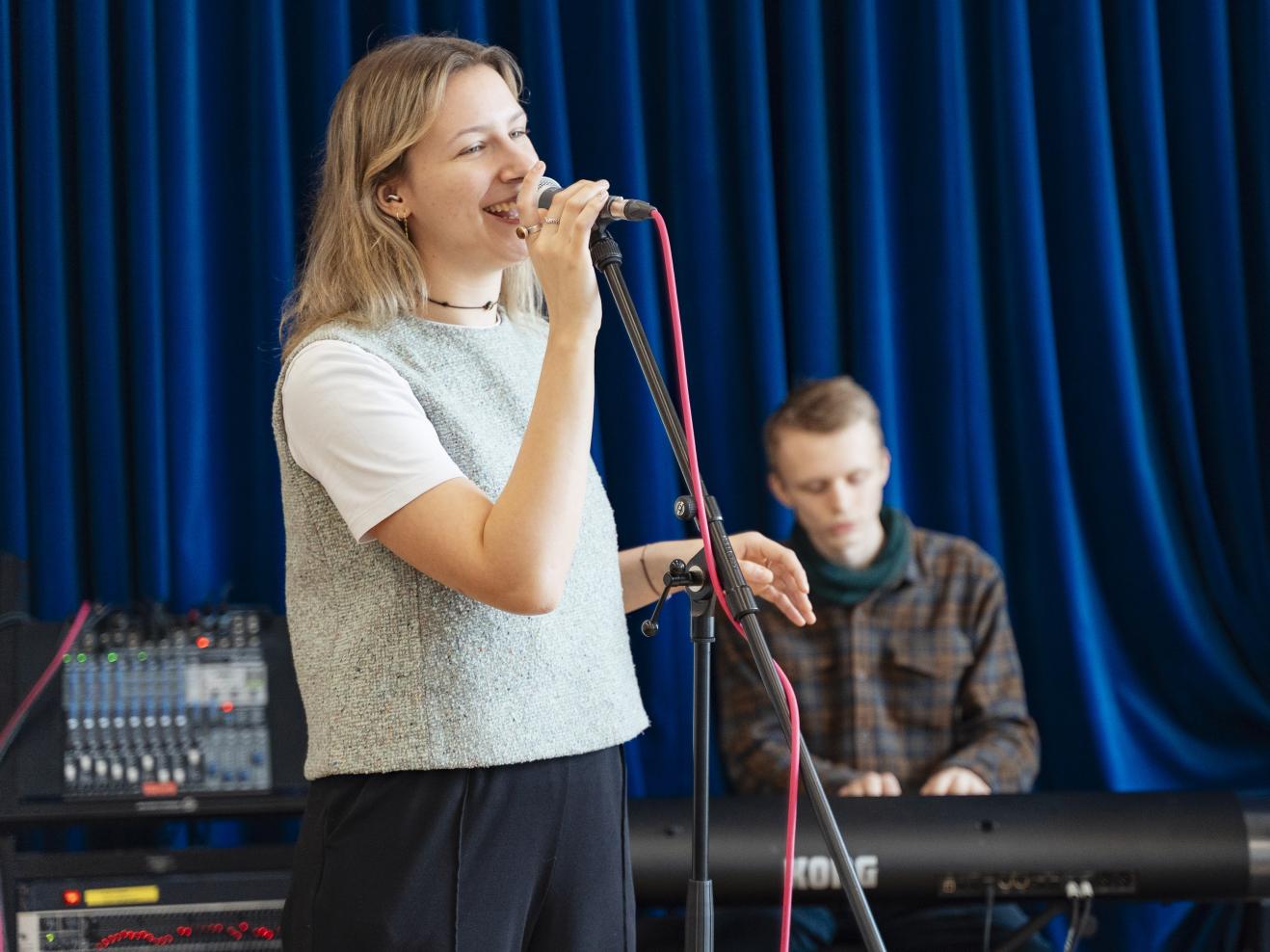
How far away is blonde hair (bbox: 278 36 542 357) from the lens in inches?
52.0

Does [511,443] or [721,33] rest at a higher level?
[721,33]

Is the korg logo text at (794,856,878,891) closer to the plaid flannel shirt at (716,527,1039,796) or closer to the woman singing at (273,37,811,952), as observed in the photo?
the plaid flannel shirt at (716,527,1039,796)

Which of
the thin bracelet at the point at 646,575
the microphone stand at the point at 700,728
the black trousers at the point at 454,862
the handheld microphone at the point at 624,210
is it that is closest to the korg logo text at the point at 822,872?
the thin bracelet at the point at 646,575

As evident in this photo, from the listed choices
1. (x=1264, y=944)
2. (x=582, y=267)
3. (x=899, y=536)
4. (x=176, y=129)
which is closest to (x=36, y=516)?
(x=176, y=129)

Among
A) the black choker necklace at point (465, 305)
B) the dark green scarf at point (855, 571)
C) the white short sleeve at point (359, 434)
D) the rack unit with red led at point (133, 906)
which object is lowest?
the rack unit with red led at point (133, 906)

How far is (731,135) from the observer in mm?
2893

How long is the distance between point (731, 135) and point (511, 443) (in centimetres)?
176

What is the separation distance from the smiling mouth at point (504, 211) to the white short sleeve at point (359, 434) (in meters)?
0.21

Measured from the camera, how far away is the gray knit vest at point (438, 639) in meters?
1.18

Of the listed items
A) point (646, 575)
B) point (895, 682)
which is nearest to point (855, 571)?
point (895, 682)

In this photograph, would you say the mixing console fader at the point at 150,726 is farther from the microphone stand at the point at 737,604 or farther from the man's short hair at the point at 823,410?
the microphone stand at the point at 737,604

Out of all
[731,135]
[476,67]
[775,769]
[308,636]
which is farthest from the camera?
[731,135]

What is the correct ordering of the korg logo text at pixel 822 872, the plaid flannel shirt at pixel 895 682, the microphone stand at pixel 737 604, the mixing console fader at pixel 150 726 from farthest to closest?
the plaid flannel shirt at pixel 895 682 → the mixing console fader at pixel 150 726 → the korg logo text at pixel 822 872 → the microphone stand at pixel 737 604

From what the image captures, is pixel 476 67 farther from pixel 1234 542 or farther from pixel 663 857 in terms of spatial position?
pixel 1234 542
